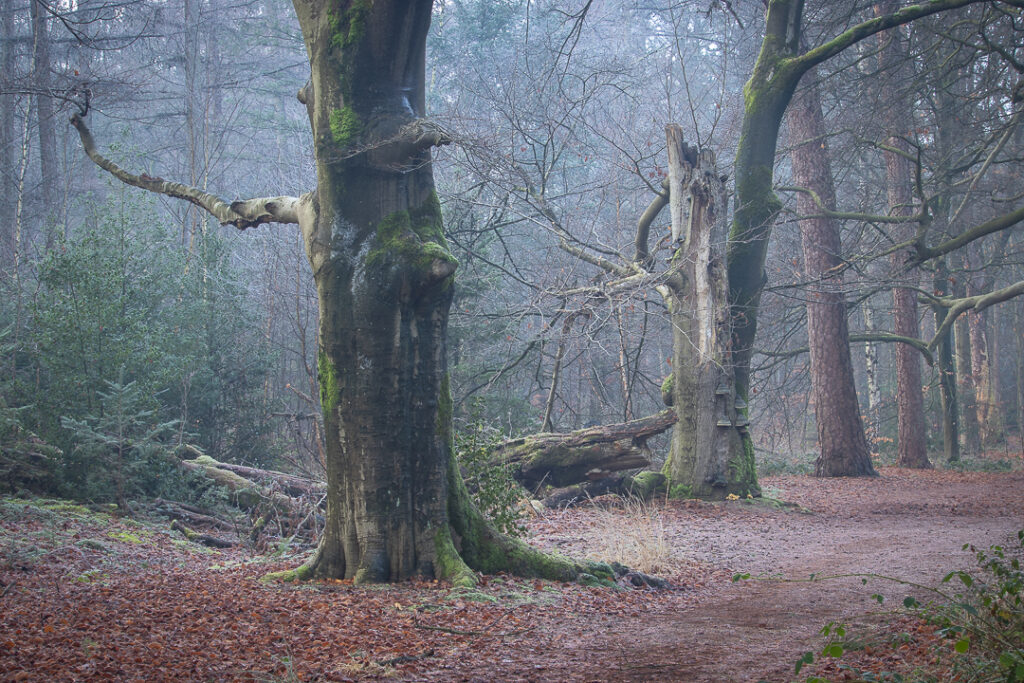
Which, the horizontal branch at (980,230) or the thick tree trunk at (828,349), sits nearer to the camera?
the horizontal branch at (980,230)

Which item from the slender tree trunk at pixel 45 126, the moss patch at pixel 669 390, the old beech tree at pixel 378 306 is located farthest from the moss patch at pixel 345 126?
the slender tree trunk at pixel 45 126

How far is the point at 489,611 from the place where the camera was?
5.76m

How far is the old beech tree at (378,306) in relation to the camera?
651 cm

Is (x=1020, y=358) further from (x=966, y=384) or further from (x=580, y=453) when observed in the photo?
(x=580, y=453)

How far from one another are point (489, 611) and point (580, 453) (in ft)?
20.7

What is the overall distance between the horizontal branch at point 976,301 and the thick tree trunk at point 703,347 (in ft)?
14.5

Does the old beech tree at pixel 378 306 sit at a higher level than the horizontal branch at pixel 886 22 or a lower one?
lower

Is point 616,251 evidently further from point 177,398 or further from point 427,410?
point 177,398

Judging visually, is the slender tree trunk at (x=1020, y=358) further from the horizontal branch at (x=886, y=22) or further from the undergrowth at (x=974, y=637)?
the undergrowth at (x=974, y=637)

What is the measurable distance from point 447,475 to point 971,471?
1456 cm

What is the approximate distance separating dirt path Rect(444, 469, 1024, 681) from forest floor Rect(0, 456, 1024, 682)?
27mm

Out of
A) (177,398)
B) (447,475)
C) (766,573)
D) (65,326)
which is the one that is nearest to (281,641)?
(447,475)

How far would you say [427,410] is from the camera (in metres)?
6.70

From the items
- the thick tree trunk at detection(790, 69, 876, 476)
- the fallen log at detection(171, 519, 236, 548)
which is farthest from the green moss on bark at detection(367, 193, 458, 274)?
the thick tree trunk at detection(790, 69, 876, 476)
